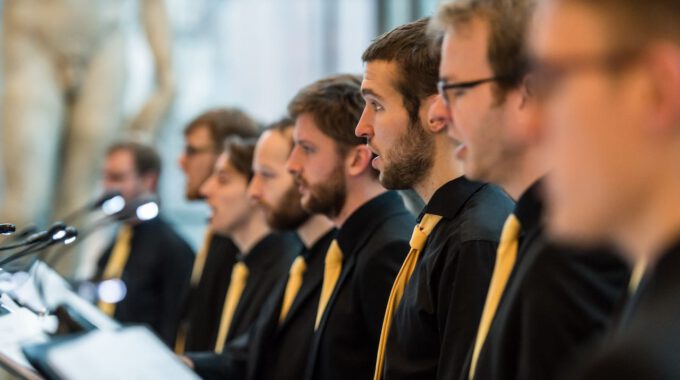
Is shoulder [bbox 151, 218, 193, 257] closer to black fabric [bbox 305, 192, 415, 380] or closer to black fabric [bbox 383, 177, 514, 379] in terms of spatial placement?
black fabric [bbox 305, 192, 415, 380]

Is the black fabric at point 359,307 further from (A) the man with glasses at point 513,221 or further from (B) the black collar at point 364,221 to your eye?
(A) the man with glasses at point 513,221

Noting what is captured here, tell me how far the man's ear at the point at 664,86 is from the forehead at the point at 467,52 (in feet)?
3.27

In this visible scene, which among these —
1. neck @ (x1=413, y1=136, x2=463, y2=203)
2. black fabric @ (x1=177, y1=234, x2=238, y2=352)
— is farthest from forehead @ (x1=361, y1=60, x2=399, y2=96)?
black fabric @ (x1=177, y1=234, x2=238, y2=352)

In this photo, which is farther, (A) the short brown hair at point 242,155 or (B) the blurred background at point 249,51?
(B) the blurred background at point 249,51

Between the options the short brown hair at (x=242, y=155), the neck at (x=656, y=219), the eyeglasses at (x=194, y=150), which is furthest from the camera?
the eyeglasses at (x=194, y=150)

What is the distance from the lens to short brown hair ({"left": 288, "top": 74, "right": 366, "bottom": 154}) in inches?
135

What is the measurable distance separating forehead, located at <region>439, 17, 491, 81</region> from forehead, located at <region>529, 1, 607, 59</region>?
0.88m

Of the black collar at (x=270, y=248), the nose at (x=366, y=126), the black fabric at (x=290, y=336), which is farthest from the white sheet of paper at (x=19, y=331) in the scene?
the black collar at (x=270, y=248)

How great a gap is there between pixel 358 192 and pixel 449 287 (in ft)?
3.31

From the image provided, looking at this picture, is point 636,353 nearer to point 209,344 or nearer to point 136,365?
point 136,365

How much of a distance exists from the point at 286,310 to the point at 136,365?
1048mm

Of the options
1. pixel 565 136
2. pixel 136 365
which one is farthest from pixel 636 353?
pixel 136 365

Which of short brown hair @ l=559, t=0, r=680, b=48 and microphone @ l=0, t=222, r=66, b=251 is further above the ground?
short brown hair @ l=559, t=0, r=680, b=48

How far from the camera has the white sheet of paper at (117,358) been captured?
2279 mm
